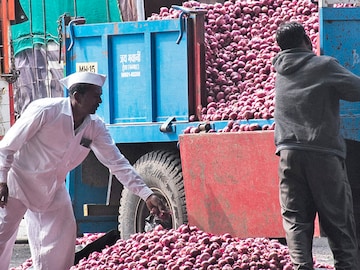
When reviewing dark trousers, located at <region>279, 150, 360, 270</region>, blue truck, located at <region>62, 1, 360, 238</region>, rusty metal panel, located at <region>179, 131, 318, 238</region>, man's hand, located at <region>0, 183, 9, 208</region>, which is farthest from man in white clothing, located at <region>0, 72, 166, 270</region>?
blue truck, located at <region>62, 1, 360, 238</region>

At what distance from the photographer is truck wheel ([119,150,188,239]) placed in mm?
10914

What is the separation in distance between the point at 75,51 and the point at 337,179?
5.13 m

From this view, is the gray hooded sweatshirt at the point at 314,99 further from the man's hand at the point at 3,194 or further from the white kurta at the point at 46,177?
the man's hand at the point at 3,194

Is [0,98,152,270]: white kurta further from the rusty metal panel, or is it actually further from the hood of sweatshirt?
the rusty metal panel

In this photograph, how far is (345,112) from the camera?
9297mm

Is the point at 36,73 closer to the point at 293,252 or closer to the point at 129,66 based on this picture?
the point at 129,66

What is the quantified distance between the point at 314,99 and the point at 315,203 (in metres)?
0.66

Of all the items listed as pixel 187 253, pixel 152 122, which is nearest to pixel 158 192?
pixel 152 122

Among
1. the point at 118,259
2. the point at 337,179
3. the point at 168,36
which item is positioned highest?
the point at 168,36

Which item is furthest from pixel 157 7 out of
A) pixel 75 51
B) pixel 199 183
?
pixel 199 183

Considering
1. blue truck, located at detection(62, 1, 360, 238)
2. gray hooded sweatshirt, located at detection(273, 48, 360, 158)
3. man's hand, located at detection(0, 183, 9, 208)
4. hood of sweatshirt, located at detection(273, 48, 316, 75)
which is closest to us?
gray hooded sweatshirt, located at detection(273, 48, 360, 158)

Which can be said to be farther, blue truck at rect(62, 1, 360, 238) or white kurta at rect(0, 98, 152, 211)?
blue truck at rect(62, 1, 360, 238)

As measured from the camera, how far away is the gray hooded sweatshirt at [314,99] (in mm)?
7461

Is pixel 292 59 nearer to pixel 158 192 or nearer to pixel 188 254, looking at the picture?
pixel 188 254
